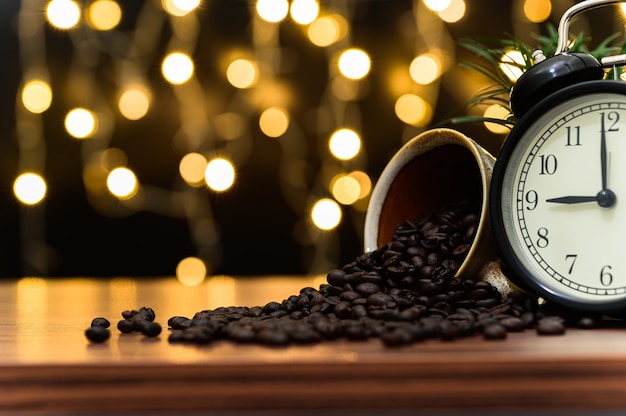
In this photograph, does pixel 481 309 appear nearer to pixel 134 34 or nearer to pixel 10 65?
pixel 134 34

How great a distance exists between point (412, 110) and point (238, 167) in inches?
27.4

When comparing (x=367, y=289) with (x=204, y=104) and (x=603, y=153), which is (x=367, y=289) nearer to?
(x=603, y=153)

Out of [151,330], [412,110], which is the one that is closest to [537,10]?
[412,110]

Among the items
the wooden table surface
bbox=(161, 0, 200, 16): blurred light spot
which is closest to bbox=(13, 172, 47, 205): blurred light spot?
bbox=(161, 0, 200, 16): blurred light spot

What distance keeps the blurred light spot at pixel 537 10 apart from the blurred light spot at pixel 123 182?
161 centimetres

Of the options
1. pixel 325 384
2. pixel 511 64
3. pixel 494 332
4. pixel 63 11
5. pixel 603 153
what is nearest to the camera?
pixel 325 384

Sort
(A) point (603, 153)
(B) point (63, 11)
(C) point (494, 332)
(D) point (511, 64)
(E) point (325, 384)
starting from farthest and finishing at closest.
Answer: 1. (B) point (63, 11)
2. (D) point (511, 64)
3. (A) point (603, 153)
4. (C) point (494, 332)
5. (E) point (325, 384)

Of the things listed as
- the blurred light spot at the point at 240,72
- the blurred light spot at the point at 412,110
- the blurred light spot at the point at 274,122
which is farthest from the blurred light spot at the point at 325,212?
the blurred light spot at the point at 240,72

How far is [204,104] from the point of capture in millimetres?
2389

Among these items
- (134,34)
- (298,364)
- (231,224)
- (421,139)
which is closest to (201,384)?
(298,364)

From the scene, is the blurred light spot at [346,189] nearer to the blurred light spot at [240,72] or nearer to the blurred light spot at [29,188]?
the blurred light spot at [240,72]

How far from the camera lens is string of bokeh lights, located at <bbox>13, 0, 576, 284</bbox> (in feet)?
7.81

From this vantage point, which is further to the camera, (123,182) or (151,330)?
(123,182)

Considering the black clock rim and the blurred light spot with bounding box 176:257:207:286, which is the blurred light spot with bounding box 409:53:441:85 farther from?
the black clock rim
